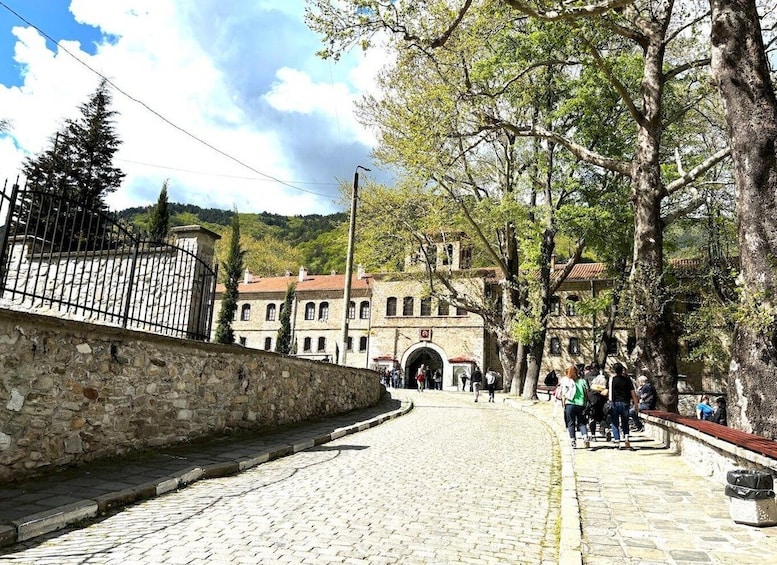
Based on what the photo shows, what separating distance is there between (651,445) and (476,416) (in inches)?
274

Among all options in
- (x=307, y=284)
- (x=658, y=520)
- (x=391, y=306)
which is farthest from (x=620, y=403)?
(x=307, y=284)

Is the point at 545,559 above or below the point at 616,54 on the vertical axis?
below

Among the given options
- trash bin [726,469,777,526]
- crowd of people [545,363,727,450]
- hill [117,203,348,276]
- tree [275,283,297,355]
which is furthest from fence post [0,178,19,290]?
tree [275,283,297,355]

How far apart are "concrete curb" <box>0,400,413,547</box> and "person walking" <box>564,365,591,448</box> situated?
497 cm

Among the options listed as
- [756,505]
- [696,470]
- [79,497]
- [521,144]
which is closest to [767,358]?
[696,470]

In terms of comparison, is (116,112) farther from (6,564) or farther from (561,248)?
(6,564)

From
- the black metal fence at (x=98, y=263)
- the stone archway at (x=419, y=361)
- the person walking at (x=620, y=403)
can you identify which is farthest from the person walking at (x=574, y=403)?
the stone archway at (x=419, y=361)

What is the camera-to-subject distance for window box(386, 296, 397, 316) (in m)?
46.5

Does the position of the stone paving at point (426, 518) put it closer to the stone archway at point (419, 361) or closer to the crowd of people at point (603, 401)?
the crowd of people at point (603, 401)

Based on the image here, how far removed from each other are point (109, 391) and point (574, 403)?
7.75 meters

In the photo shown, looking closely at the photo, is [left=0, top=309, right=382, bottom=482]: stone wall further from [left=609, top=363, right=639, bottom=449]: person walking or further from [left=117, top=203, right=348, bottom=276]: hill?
[left=117, top=203, right=348, bottom=276]: hill

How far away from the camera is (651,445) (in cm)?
1087

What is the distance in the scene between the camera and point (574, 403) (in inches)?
415

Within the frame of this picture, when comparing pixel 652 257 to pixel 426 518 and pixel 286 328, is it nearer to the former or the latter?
pixel 426 518
